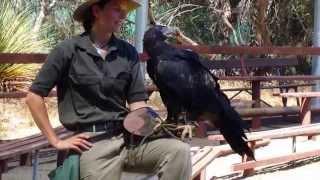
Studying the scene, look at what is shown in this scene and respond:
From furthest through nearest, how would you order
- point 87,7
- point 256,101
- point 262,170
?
point 256,101, point 262,170, point 87,7

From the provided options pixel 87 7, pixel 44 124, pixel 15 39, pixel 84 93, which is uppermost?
pixel 87 7

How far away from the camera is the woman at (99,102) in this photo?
10.2 feet

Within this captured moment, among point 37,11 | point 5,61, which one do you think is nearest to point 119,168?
point 5,61

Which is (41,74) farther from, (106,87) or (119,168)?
(119,168)

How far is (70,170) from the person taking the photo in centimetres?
312

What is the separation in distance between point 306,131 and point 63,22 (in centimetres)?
981

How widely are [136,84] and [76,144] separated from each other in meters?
0.42

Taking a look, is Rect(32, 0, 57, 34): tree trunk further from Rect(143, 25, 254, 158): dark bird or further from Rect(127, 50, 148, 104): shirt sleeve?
Rect(127, 50, 148, 104): shirt sleeve

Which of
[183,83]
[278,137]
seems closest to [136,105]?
[183,83]

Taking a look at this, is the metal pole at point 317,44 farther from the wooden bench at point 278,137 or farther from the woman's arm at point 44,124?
the woman's arm at point 44,124

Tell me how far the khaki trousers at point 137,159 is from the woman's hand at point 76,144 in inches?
1.3

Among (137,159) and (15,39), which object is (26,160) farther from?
(15,39)

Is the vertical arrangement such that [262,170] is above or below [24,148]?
below

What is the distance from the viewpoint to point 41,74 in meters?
3.09
